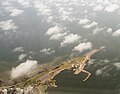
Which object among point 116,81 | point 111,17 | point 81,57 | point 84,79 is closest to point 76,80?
point 84,79

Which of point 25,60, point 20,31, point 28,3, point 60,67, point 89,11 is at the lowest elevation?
point 60,67

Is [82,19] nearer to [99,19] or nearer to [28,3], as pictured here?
[99,19]

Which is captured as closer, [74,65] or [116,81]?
[116,81]

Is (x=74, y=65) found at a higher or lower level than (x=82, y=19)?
lower

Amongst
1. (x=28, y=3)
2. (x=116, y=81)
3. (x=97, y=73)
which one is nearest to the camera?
(x=116, y=81)

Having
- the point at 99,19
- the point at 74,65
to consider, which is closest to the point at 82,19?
the point at 99,19

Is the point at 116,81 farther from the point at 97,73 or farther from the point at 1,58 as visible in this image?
the point at 1,58

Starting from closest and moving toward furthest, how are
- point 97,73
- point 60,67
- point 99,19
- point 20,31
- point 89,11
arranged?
point 97,73 → point 60,67 → point 20,31 → point 99,19 → point 89,11

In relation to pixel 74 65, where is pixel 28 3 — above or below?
above

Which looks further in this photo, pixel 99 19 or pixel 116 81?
pixel 99 19
